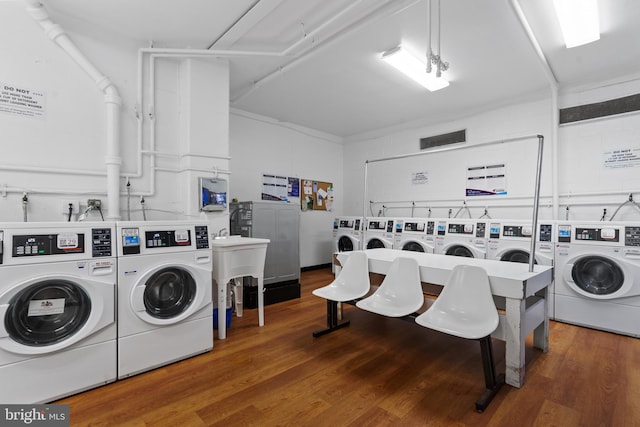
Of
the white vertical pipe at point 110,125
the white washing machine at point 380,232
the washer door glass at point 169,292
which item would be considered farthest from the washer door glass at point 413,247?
the white vertical pipe at point 110,125

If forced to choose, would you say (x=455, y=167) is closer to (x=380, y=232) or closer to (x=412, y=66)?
(x=380, y=232)

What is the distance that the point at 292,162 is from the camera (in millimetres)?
5609

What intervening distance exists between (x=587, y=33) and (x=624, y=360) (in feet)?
9.14

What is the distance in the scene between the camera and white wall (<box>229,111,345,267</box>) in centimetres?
486

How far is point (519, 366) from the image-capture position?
1.95m

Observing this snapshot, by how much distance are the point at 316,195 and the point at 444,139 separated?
2500 millimetres

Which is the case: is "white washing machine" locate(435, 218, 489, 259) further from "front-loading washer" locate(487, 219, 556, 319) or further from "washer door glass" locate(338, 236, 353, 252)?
"washer door glass" locate(338, 236, 353, 252)

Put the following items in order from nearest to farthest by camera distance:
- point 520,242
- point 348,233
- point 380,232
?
point 520,242, point 380,232, point 348,233

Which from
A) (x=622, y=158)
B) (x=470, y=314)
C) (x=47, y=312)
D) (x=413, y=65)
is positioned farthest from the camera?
(x=622, y=158)

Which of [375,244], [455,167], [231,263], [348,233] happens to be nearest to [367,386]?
[231,263]

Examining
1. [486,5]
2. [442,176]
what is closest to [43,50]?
[486,5]

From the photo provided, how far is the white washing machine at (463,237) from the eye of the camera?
146 inches

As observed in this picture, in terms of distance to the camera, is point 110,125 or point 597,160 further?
point 597,160

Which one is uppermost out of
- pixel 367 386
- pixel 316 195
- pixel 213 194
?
pixel 316 195
